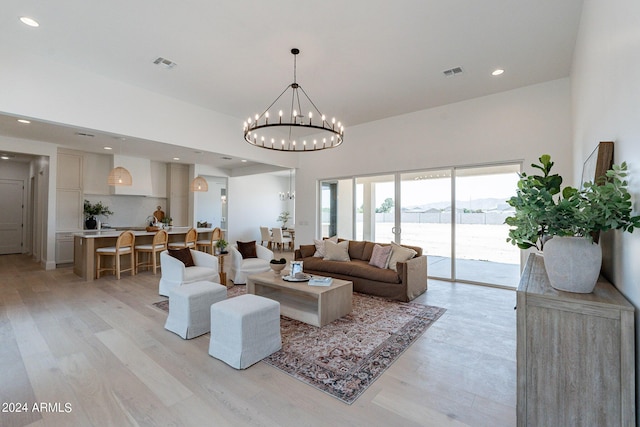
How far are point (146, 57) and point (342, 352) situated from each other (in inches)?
179

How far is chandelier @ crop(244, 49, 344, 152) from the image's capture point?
3.94 m

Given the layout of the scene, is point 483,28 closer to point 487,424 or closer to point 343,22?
point 343,22

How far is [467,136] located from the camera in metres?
5.48

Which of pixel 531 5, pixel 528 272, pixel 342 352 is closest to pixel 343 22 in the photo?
pixel 531 5

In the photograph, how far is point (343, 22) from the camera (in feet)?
10.4

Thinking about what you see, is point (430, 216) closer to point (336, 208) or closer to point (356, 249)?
point (356, 249)

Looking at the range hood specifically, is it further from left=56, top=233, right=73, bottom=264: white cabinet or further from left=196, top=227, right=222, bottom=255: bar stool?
left=196, top=227, right=222, bottom=255: bar stool

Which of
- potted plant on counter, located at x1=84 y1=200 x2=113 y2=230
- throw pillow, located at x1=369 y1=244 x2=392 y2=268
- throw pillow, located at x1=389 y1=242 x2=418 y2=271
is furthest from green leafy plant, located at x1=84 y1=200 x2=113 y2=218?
throw pillow, located at x1=389 y1=242 x2=418 y2=271

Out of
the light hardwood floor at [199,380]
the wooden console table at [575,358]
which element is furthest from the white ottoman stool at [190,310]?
the wooden console table at [575,358]

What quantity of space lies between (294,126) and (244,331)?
2894 millimetres

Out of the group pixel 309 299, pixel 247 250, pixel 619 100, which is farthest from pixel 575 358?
pixel 247 250

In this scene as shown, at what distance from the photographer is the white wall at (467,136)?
466 centimetres

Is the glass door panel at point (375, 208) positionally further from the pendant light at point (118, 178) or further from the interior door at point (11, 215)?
the interior door at point (11, 215)

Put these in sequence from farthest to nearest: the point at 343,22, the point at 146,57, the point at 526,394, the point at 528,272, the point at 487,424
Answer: the point at 146,57, the point at 343,22, the point at 528,272, the point at 487,424, the point at 526,394
